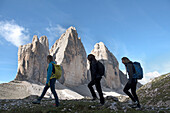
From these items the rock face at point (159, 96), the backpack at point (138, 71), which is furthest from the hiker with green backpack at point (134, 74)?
the rock face at point (159, 96)

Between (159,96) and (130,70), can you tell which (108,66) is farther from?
(130,70)

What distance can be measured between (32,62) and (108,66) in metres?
66.2

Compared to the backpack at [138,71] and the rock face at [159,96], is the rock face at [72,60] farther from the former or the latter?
the backpack at [138,71]

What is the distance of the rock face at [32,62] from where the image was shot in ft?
255

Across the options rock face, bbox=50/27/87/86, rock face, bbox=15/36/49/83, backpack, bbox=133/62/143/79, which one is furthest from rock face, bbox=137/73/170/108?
rock face, bbox=50/27/87/86

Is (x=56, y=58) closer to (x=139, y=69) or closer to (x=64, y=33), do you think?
(x=64, y=33)

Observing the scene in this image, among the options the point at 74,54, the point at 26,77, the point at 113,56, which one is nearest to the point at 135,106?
the point at 26,77

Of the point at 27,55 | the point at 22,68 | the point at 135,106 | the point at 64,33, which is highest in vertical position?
the point at 64,33

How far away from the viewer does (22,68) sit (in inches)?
3081

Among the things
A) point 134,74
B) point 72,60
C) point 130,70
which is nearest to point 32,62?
point 72,60

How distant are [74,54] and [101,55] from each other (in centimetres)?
3756

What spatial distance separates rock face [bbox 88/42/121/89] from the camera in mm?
119000

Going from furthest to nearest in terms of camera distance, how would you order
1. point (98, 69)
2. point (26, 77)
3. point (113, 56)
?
point (113, 56)
point (26, 77)
point (98, 69)

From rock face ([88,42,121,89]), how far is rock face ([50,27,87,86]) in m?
22.4
